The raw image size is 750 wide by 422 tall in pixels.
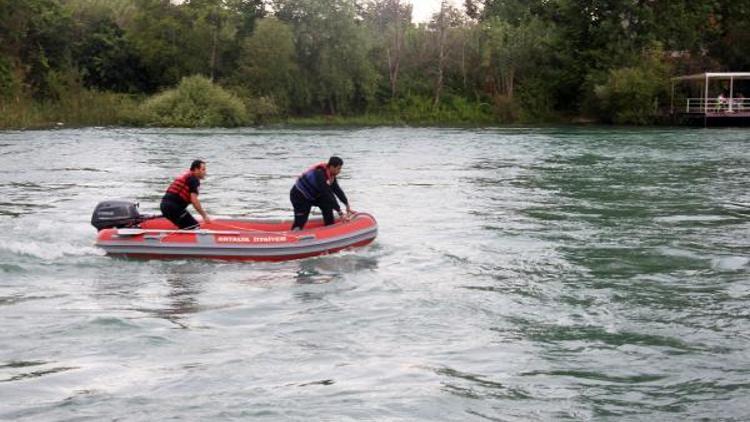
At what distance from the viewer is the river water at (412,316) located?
7805 millimetres

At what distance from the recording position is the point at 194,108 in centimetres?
5378

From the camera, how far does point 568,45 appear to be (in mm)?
62375

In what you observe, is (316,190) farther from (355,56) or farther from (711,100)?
(355,56)

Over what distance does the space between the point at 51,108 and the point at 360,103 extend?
21.1 meters

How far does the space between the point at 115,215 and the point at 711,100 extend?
44840 millimetres

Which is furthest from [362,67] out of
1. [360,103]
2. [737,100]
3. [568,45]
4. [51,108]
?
[737,100]

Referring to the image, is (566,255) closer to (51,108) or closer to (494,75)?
(51,108)

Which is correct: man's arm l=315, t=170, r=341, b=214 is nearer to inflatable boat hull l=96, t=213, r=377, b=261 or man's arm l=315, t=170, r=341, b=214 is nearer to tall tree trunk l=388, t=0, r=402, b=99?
inflatable boat hull l=96, t=213, r=377, b=261

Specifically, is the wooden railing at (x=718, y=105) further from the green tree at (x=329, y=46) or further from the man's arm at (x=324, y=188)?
the man's arm at (x=324, y=188)

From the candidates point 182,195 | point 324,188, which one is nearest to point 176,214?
point 182,195

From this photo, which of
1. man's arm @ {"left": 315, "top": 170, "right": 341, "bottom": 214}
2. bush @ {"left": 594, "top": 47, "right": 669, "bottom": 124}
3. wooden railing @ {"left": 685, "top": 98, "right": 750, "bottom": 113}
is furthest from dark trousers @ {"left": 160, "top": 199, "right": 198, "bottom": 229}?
bush @ {"left": 594, "top": 47, "right": 669, "bottom": 124}

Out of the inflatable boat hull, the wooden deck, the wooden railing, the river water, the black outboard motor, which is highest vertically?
the wooden railing

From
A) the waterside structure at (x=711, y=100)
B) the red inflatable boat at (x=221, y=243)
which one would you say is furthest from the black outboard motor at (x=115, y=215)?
the waterside structure at (x=711, y=100)

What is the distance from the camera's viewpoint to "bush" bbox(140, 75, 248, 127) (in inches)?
2103
